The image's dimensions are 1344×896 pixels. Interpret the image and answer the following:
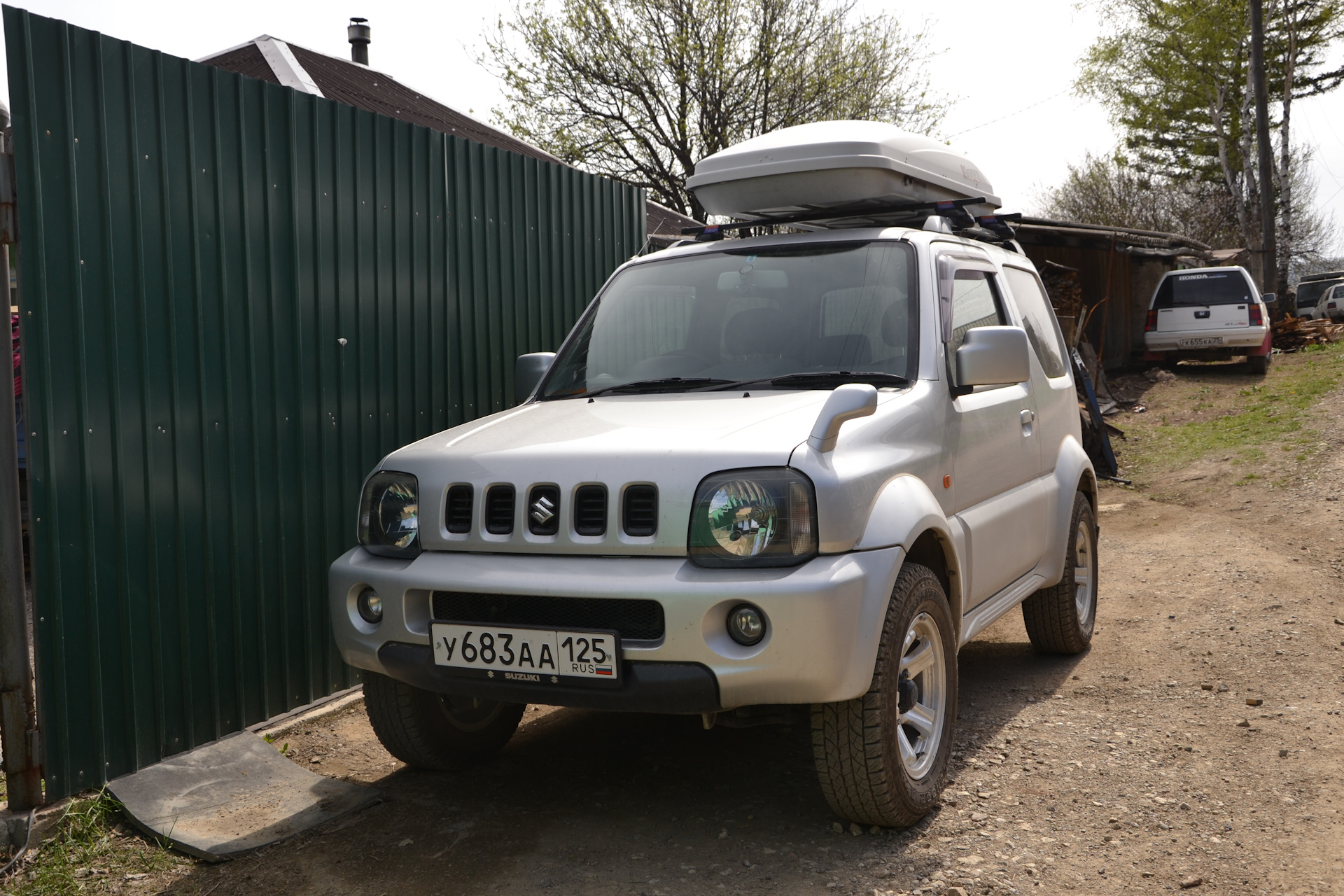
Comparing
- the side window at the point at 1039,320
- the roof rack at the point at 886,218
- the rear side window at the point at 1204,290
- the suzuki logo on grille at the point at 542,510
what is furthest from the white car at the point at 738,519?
the rear side window at the point at 1204,290

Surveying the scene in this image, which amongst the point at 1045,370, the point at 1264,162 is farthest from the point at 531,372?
the point at 1264,162

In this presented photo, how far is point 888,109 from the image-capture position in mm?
26531

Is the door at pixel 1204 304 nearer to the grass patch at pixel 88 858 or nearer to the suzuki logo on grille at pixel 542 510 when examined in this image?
the suzuki logo on grille at pixel 542 510

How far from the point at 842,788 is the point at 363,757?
7.06 ft

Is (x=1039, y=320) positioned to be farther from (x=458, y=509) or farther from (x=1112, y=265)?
(x=1112, y=265)

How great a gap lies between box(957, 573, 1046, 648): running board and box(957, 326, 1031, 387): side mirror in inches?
33.9

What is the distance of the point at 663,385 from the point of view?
155 inches

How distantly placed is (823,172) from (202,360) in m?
2.65

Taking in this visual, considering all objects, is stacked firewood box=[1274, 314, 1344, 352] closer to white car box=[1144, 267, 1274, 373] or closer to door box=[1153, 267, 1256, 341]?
white car box=[1144, 267, 1274, 373]

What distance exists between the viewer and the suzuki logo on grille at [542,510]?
3164 mm

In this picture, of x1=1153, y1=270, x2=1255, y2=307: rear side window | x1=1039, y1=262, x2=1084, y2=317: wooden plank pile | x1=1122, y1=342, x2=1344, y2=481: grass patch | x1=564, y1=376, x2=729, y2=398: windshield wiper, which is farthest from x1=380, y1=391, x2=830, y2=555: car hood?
x1=1153, y1=270, x2=1255, y2=307: rear side window

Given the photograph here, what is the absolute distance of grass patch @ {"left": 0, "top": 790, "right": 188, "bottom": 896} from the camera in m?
3.23

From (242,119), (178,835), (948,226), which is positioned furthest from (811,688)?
(242,119)

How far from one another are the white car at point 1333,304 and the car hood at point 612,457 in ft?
115
